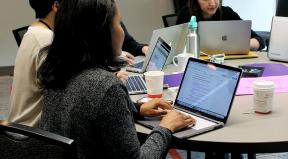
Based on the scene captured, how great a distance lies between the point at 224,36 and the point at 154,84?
83cm

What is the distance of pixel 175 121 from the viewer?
147 cm

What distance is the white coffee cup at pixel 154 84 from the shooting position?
185cm

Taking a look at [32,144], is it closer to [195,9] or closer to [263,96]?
[263,96]

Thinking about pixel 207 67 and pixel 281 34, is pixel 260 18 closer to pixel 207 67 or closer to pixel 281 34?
pixel 281 34

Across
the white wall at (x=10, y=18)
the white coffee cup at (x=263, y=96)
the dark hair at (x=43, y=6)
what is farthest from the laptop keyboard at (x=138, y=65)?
the white wall at (x=10, y=18)

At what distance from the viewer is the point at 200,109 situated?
1604 mm

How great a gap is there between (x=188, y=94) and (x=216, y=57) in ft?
2.54

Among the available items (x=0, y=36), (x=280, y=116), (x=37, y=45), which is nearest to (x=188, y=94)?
(x=280, y=116)

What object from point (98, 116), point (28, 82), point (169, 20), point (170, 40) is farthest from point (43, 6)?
point (169, 20)

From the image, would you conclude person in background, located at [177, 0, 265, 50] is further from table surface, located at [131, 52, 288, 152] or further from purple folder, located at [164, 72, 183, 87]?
table surface, located at [131, 52, 288, 152]

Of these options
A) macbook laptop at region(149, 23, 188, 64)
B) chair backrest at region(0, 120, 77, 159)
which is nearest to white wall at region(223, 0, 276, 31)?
macbook laptop at region(149, 23, 188, 64)

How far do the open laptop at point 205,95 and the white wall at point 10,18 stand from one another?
4175 mm

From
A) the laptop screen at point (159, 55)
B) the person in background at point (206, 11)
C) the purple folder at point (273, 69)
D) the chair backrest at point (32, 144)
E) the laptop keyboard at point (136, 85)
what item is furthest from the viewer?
the person in background at point (206, 11)

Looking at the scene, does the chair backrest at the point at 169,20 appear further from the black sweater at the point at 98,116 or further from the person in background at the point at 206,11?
the black sweater at the point at 98,116
